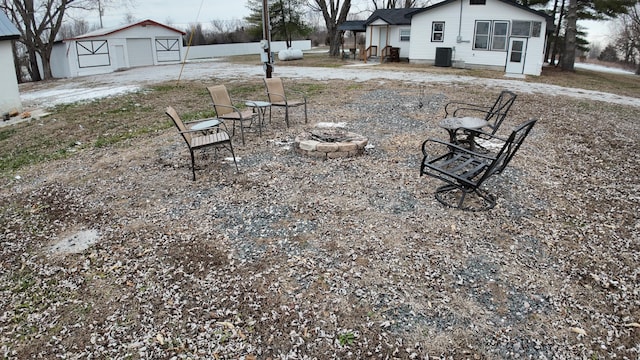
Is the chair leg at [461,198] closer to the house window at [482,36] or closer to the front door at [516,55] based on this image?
the front door at [516,55]

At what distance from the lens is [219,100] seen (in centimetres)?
684

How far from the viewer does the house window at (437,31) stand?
20.2m

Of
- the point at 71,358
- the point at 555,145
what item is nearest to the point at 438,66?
the point at 555,145

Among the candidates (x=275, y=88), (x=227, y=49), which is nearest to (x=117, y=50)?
(x=227, y=49)

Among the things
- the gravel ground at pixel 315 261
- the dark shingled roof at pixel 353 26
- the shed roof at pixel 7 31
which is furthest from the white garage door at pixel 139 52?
the gravel ground at pixel 315 261

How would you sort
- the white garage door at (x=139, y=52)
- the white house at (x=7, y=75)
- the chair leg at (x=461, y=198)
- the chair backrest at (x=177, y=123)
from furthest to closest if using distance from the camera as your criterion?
1. the white garage door at (x=139, y=52)
2. the white house at (x=7, y=75)
3. the chair backrest at (x=177, y=123)
4. the chair leg at (x=461, y=198)

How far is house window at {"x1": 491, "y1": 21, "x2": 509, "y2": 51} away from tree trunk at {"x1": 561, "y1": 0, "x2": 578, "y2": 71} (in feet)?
12.0

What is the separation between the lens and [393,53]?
22.5 meters

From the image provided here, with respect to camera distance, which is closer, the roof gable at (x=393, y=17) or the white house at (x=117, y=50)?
the roof gable at (x=393, y=17)

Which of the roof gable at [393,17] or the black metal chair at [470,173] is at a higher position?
the roof gable at [393,17]

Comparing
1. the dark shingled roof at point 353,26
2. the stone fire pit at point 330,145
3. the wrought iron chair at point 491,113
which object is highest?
the dark shingled roof at point 353,26

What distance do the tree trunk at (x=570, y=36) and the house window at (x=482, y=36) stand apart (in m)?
4.14

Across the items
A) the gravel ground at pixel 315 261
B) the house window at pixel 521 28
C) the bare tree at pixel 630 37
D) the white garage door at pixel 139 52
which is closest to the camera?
the gravel ground at pixel 315 261

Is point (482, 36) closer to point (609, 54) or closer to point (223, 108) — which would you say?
point (223, 108)
